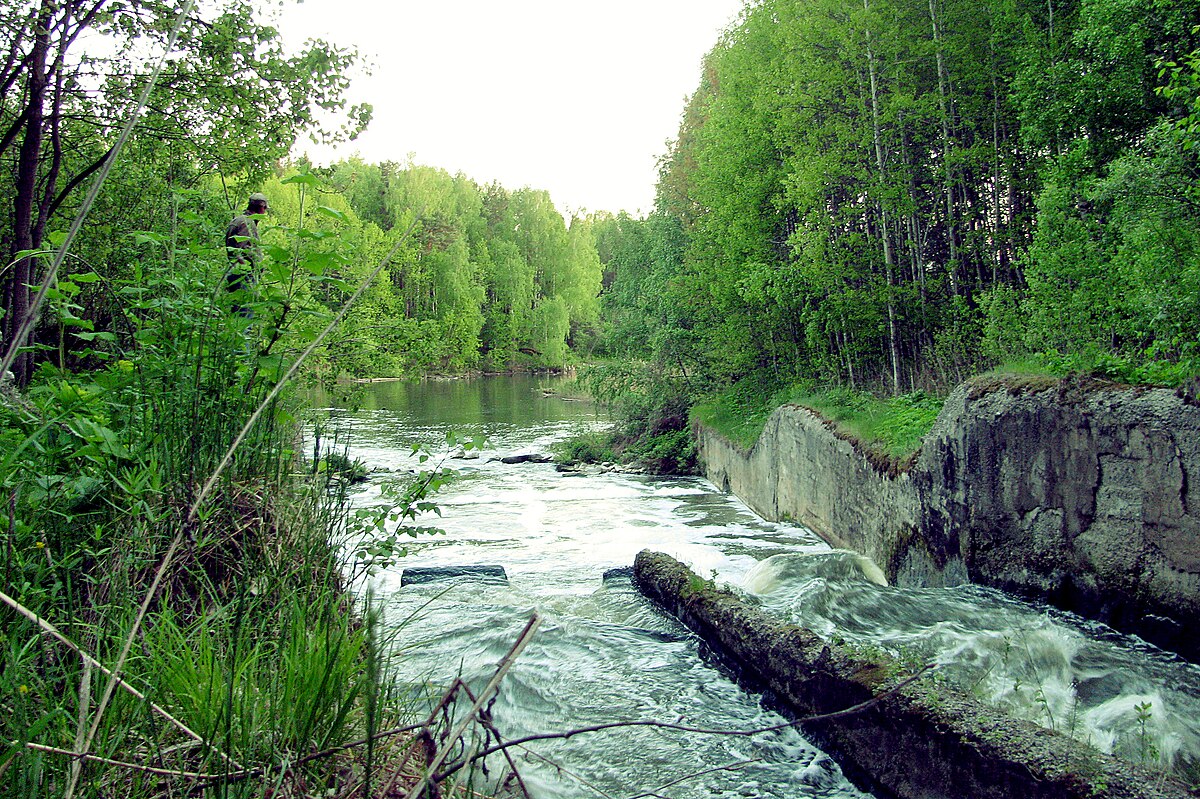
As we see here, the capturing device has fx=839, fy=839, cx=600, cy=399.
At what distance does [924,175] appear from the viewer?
42.2ft

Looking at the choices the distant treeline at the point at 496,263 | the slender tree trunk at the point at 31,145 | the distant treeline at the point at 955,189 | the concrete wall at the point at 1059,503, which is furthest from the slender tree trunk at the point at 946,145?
the distant treeline at the point at 496,263

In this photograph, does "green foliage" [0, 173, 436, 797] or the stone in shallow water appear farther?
the stone in shallow water

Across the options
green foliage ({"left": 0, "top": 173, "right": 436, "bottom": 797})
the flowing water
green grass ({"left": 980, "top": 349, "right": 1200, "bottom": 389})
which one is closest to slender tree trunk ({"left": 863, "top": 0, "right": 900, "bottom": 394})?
the flowing water

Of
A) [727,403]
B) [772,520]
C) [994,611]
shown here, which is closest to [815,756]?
[994,611]

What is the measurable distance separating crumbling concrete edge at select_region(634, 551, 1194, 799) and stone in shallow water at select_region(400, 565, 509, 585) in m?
3.26

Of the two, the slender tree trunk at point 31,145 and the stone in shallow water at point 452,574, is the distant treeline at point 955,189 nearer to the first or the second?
the stone in shallow water at point 452,574

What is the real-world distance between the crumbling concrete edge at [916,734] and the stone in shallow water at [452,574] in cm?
326

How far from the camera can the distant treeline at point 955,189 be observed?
6.84 m

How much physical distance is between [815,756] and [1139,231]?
4.75 meters

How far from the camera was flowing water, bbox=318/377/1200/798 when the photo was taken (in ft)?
15.0

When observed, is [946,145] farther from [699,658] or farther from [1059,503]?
[699,658]

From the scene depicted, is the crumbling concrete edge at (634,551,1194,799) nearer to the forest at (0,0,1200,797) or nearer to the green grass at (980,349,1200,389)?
the forest at (0,0,1200,797)

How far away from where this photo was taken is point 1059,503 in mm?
6695

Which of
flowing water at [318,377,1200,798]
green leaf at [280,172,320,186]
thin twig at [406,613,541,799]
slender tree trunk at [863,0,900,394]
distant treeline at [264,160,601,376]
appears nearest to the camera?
thin twig at [406,613,541,799]
